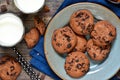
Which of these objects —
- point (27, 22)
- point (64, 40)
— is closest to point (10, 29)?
point (27, 22)

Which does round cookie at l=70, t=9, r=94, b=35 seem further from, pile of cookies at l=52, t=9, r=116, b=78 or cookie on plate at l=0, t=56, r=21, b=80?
cookie on plate at l=0, t=56, r=21, b=80

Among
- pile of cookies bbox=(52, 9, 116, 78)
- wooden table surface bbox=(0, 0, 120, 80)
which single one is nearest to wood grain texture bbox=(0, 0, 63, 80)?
wooden table surface bbox=(0, 0, 120, 80)

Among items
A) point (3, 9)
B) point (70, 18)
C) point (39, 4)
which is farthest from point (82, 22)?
point (3, 9)

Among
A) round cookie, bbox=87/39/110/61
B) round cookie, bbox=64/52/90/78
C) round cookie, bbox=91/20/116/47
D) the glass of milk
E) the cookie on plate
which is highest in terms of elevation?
the glass of milk

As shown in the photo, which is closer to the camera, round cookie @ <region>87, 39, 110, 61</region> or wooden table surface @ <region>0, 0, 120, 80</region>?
round cookie @ <region>87, 39, 110, 61</region>

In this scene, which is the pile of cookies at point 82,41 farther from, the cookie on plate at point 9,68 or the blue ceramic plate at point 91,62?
the cookie on plate at point 9,68

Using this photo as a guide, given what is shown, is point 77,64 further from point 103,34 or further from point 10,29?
point 10,29
